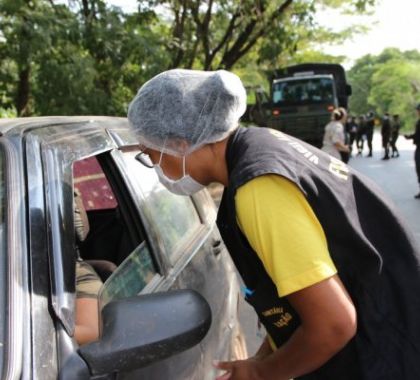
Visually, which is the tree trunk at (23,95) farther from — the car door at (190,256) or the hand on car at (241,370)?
the hand on car at (241,370)

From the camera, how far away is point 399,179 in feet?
39.5

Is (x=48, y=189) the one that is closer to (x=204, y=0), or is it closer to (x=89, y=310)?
(x=89, y=310)

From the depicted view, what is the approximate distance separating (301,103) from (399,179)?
20.9ft

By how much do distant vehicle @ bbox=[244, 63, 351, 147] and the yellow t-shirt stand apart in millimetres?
15560

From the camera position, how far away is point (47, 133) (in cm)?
179

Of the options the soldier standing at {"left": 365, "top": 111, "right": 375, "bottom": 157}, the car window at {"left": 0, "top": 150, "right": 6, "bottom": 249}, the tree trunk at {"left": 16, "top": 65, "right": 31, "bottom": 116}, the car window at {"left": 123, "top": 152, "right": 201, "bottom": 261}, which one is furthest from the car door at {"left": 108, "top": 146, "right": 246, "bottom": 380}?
the soldier standing at {"left": 365, "top": 111, "right": 375, "bottom": 157}

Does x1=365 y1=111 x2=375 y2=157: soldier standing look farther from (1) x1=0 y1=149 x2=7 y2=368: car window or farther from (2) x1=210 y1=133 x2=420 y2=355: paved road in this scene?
(1) x1=0 y1=149 x2=7 y2=368: car window

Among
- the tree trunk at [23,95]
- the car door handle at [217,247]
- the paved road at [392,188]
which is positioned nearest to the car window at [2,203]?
the car door handle at [217,247]

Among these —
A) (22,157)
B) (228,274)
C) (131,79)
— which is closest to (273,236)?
(22,157)

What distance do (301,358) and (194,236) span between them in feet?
3.60

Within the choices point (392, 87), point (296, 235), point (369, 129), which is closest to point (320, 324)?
point (296, 235)

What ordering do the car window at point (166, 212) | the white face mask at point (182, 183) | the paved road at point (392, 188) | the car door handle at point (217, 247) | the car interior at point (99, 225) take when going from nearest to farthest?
the white face mask at point (182, 183), the car window at point (166, 212), the car interior at point (99, 225), the car door handle at point (217, 247), the paved road at point (392, 188)

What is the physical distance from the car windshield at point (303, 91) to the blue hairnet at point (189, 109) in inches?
Answer: 648

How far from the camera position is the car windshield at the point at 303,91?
57.7 feet
